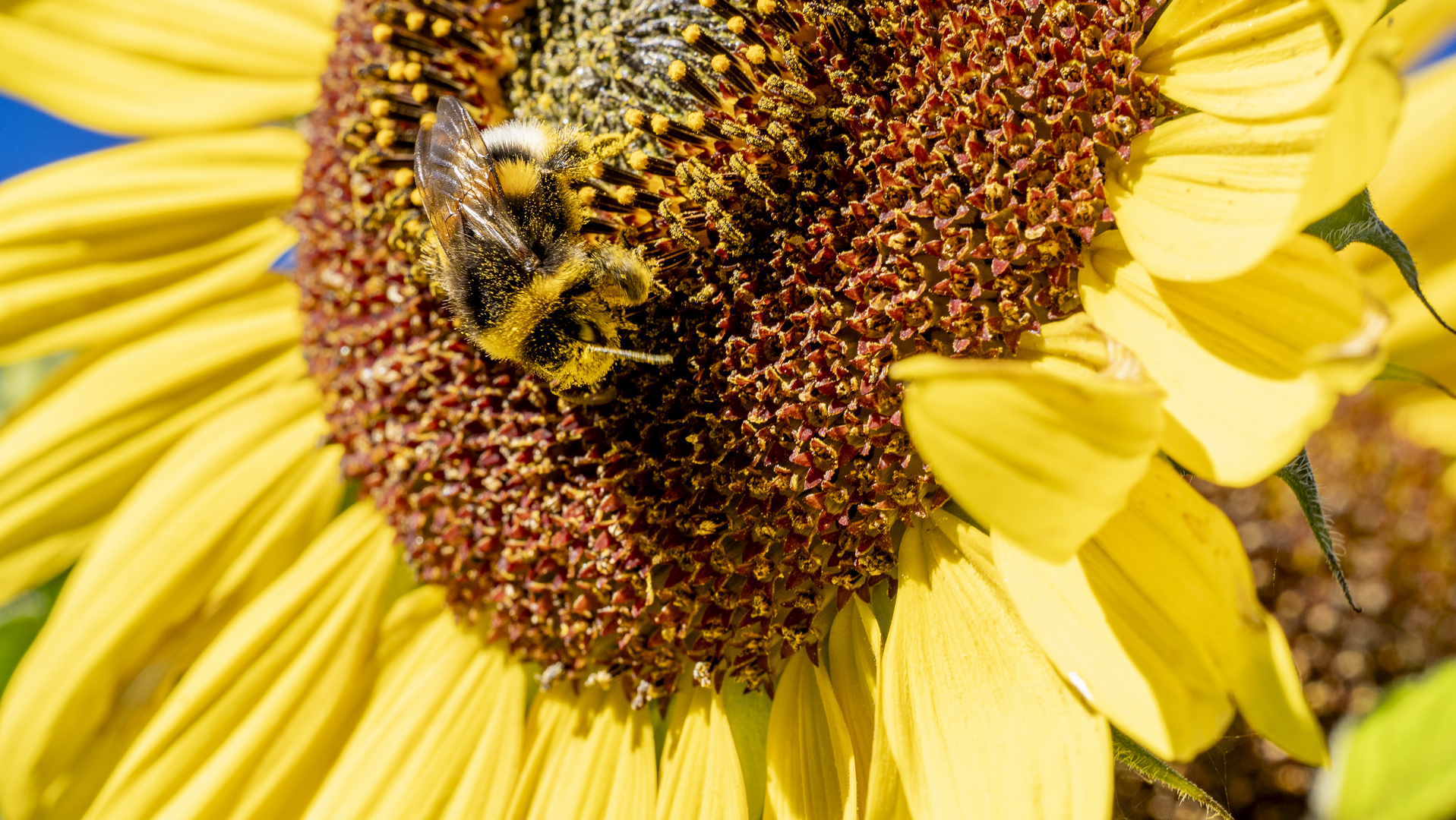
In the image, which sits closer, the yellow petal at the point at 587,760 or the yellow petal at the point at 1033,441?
the yellow petal at the point at 1033,441

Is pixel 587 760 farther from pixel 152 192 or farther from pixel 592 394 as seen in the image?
pixel 152 192

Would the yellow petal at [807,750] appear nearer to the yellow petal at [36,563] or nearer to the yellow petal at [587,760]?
the yellow petal at [587,760]

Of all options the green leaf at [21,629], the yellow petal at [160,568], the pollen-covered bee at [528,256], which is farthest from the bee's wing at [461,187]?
the green leaf at [21,629]

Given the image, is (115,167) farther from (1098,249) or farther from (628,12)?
(1098,249)

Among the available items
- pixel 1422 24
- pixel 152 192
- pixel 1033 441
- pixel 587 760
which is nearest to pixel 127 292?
pixel 152 192

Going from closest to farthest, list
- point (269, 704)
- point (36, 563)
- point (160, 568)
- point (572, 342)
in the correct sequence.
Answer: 1. point (572, 342)
2. point (269, 704)
3. point (160, 568)
4. point (36, 563)

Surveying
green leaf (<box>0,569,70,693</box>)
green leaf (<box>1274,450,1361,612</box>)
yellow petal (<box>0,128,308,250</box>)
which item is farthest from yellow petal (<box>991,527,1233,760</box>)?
green leaf (<box>0,569,70,693</box>)
